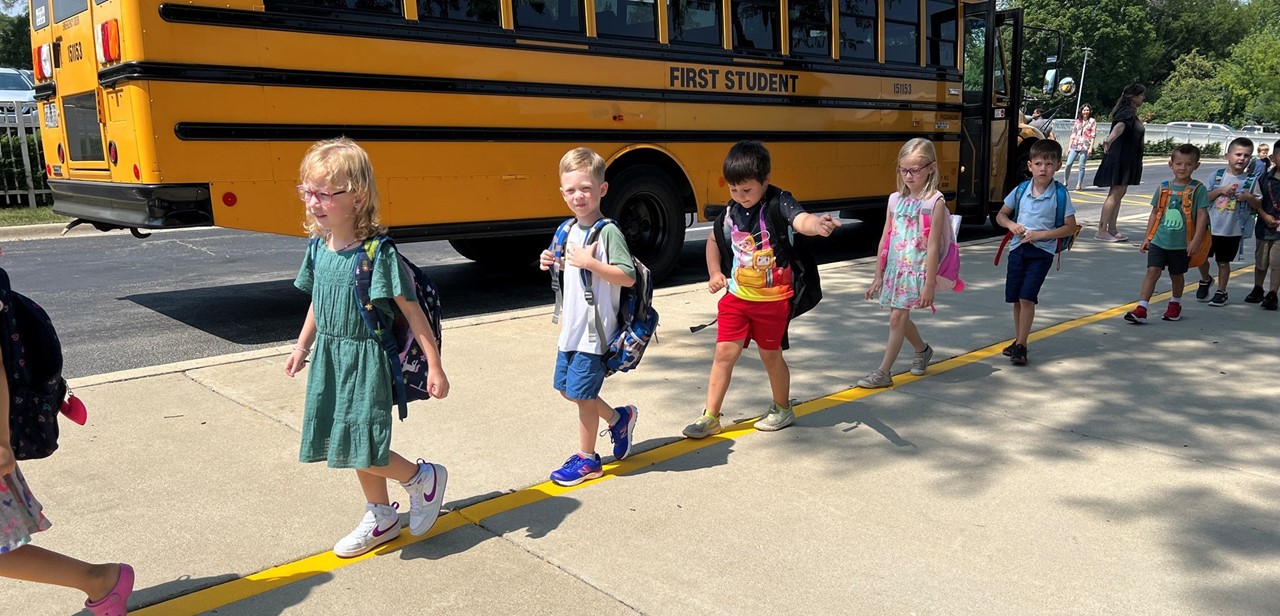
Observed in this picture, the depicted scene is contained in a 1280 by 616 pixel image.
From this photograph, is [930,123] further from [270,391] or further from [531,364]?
[270,391]

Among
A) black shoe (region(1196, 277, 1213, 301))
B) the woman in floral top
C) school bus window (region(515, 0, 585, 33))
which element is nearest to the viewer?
school bus window (region(515, 0, 585, 33))

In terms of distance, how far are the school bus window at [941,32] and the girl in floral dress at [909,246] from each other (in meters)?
5.94

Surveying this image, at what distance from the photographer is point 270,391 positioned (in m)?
4.73

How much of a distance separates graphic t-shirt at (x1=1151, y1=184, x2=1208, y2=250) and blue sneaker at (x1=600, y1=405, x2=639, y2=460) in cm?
460

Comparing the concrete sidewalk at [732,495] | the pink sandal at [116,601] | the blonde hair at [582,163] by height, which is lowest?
the concrete sidewalk at [732,495]

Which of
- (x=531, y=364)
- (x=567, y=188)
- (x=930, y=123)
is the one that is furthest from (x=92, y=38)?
(x=930, y=123)

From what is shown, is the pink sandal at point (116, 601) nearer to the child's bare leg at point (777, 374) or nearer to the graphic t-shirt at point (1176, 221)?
the child's bare leg at point (777, 374)

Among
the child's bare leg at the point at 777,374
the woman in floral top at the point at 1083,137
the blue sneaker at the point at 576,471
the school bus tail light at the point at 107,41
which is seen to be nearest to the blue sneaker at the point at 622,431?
the blue sneaker at the point at 576,471

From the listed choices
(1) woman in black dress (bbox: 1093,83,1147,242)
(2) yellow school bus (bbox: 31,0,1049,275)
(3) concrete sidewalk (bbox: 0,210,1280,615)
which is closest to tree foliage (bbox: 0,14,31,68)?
(2) yellow school bus (bbox: 31,0,1049,275)

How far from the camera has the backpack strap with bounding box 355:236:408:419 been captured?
280 cm

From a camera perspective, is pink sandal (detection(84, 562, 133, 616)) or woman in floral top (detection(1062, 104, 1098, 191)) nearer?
pink sandal (detection(84, 562, 133, 616))

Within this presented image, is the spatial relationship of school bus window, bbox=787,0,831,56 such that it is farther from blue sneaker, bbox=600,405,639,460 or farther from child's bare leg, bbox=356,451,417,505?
child's bare leg, bbox=356,451,417,505

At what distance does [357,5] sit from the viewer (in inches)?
247

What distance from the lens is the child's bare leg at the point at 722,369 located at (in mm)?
4098
